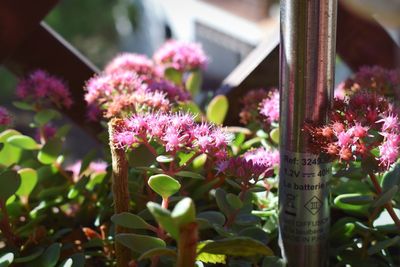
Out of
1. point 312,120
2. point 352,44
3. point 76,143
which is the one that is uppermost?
point 76,143

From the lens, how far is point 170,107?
0.66 m

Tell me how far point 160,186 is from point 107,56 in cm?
287

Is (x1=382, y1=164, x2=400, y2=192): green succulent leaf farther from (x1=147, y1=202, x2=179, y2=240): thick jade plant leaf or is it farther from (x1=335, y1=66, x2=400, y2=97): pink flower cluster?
(x1=147, y1=202, x2=179, y2=240): thick jade plant leaf

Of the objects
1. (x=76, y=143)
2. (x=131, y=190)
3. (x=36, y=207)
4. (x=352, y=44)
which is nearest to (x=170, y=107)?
(x=131, y=190)

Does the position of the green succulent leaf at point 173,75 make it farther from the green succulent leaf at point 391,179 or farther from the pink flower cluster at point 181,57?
the green succulent leaf at point 391,179

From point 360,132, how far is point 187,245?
18cm

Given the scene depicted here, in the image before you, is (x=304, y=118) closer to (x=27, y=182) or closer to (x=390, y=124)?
(x=390, y=124)

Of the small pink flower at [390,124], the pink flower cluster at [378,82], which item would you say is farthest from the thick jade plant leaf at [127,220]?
the pink flower cluster at [378,82]

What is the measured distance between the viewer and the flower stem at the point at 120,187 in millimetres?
537

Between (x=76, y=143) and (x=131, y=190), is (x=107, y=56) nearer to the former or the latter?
(x=76, y=143)

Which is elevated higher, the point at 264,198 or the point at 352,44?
the point at 352,44

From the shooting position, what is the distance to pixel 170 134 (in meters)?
0.53

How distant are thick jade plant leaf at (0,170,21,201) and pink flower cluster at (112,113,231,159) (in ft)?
0.44

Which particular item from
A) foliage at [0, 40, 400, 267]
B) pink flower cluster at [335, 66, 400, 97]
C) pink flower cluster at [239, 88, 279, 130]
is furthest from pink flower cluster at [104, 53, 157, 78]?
pink flower cluster at [335, 66, 400, 97]
